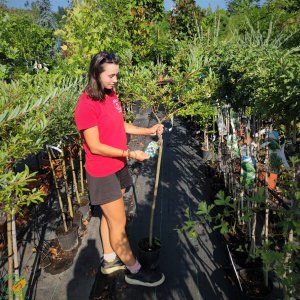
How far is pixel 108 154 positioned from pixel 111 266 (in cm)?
141

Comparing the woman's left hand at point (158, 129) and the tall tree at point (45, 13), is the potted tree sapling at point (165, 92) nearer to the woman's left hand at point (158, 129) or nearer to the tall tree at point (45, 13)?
the woman's left hand at point (158, 129)

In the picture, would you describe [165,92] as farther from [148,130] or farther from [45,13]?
[45,13]

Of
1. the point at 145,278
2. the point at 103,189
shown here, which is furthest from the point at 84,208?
the point at 103,189

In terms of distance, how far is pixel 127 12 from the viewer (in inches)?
266

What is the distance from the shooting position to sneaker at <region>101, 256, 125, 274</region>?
3098 millimetres

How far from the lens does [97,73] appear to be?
95.2 inches

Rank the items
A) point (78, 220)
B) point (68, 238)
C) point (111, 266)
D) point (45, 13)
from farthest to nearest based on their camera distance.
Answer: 1. point (45, 13)
2. point (78, 220)
3. point (68, 238)
4. point (111, 266)

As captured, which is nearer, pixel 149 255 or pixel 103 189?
pixel 103 189

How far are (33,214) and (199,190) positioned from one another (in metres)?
2.83

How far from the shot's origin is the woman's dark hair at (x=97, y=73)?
238 centimetres

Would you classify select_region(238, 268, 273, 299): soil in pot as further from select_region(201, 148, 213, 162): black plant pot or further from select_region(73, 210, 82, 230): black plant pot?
select_region(201, 148, 213, 162): black plant pot

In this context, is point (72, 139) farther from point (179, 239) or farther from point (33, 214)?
point (179, 239)

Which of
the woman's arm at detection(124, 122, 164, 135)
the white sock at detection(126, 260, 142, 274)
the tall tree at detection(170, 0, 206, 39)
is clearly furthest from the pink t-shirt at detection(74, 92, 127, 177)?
the tall tree at detection(170, 0, 206, 39)

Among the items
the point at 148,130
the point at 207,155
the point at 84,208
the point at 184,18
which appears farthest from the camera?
the point at 184,18
